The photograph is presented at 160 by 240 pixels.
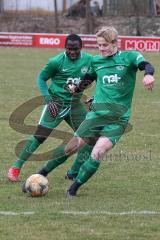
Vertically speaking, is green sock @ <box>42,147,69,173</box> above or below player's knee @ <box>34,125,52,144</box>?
below

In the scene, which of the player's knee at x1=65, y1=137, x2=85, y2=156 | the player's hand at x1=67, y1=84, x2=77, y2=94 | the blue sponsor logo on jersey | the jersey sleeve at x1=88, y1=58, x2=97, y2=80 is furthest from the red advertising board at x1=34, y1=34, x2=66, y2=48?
the blue sponsor logo on jersey

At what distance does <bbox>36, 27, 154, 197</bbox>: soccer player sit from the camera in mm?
7762

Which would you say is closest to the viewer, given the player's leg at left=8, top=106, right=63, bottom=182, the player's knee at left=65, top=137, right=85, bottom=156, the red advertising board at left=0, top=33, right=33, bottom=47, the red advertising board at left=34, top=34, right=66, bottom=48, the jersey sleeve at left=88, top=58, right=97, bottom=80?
the jersey sleeve at left=88, top=58, right=97, bottom=80

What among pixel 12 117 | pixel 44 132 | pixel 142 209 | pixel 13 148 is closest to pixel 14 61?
pixel 12 117

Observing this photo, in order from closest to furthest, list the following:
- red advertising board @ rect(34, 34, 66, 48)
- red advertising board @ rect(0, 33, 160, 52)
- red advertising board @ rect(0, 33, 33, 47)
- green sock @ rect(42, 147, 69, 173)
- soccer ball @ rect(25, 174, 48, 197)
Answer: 1. soccer ball @ rect(25, 174, 48, 197)
2. green sock @ rect(42, 147, 69, 173)
3. red advertising board @ rect(0, 33, 160, 52)
4. red advertising board @ rect(34, 34, 66, 48)
5. red advertising board @ rect(0, 33, 33, 47)

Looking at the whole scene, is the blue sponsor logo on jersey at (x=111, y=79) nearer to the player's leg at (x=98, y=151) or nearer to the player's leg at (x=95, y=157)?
the player's leg at (x=98, y=151)

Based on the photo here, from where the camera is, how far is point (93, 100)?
8.10m

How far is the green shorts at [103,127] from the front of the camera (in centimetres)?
787

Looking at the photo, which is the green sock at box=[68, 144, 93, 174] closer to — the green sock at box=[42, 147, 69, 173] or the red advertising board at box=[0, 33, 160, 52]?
the green sock at box=[42, 147, 69, 173]

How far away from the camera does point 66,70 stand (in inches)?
350

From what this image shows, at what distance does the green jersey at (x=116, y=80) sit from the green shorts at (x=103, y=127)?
0.31 ft

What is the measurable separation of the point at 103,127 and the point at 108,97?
339 mm

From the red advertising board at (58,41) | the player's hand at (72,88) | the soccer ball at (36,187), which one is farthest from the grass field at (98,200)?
the red advertising board at (58,41)

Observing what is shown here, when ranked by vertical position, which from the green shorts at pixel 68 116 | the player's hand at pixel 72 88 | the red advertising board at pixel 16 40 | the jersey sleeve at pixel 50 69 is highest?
the jersey sleeve at pixel 50 69
